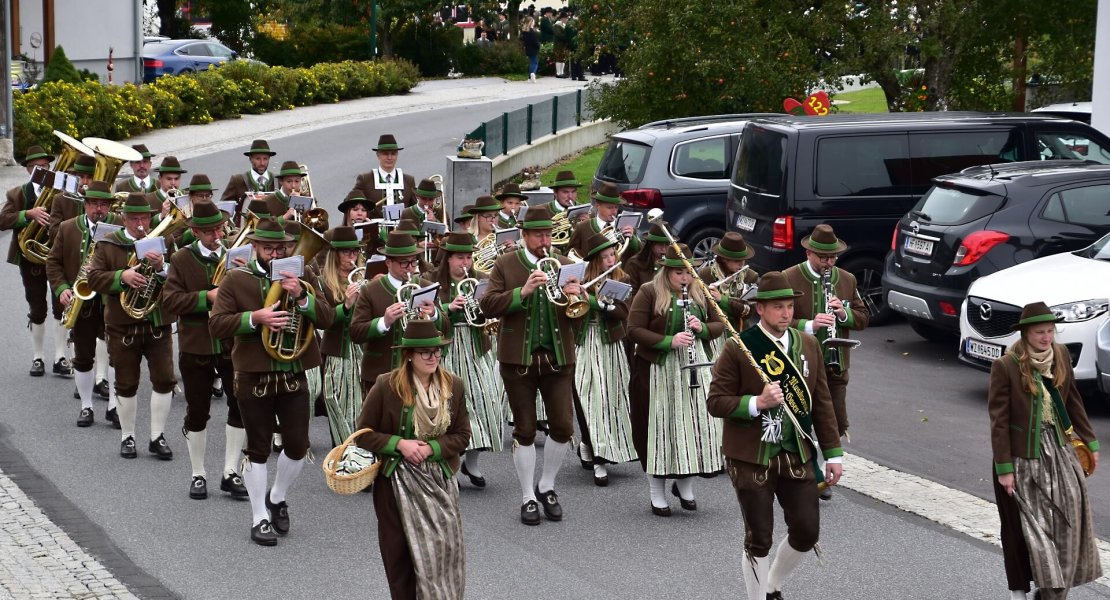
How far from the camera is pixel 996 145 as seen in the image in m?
15.8

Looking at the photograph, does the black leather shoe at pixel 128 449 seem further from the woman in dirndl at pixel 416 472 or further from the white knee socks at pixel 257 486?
the woman in dirndl at pixel 416 472

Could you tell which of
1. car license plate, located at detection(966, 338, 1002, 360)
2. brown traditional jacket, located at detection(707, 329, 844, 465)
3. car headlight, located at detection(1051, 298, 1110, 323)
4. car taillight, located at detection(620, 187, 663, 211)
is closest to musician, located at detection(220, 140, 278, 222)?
car taillight, located at detection(620, 187, 663, 211)

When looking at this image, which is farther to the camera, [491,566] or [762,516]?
[491,566]

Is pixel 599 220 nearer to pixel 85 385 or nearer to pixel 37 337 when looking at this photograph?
pixel 85 385

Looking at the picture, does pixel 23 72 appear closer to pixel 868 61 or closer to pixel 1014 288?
pixel 868 61

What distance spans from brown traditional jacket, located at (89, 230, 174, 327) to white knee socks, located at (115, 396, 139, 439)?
567mm

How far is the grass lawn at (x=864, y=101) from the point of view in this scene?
34781mm

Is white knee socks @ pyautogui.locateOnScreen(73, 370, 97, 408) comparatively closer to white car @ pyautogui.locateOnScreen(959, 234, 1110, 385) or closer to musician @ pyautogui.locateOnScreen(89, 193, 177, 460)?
musician @ pyautogui.locateOnScreen(89, 193, 177, 460)

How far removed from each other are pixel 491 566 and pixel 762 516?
1.86m

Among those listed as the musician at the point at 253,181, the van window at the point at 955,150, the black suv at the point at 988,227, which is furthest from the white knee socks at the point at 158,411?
the van window at the point at 955,150

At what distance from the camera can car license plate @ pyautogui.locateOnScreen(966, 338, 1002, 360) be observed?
12336 millimetres

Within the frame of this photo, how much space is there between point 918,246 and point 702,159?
401 cm

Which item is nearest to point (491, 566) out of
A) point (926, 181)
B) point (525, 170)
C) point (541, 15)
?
point (926, 181)

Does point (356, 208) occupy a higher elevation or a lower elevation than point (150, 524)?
higher
